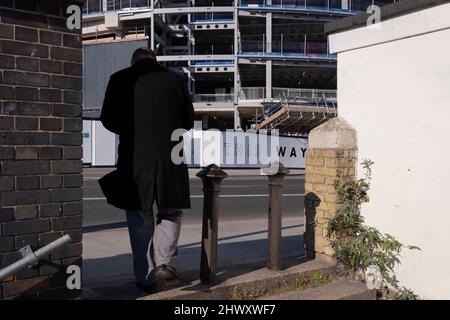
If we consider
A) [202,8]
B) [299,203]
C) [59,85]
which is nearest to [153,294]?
[59,85]

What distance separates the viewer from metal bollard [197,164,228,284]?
4.11 m

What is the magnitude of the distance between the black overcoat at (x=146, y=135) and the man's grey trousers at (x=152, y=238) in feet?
Answer: 0.47

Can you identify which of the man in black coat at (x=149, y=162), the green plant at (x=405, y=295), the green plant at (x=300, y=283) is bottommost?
the green plant at (x=405, y=295)

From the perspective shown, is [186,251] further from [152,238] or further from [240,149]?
[240,149]

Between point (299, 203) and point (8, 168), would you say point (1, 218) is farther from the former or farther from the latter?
point (299, 203)

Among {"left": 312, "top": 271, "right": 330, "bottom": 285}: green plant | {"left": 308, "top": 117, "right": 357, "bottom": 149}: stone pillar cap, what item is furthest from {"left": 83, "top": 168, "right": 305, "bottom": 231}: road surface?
{"left": 312, "top": 271, "right": 330, "bottom": 285}: green plant

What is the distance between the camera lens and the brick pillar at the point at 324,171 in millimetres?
4984

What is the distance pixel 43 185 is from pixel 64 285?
2.32 ft

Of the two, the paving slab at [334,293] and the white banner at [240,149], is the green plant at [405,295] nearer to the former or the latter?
the paving slab at [334,293]

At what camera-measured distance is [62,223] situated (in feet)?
10.9

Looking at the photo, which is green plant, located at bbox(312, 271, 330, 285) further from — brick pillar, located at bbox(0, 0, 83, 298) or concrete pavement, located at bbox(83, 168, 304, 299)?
brick pillar, located at bbox(0, 0, 83, 298)

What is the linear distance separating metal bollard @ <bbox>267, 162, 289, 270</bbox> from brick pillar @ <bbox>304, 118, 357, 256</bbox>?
62cm

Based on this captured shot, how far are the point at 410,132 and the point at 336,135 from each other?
29.7 inches
